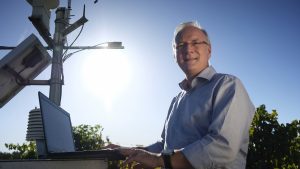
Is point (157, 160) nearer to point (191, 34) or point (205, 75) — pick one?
point (205, 75)

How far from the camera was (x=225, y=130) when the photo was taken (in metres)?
1.69

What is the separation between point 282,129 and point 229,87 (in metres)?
6.94

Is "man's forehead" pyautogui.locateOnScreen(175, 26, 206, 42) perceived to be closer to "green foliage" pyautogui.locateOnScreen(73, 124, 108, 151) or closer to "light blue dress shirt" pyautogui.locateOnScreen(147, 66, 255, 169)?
"light blue dress shirt" pyautogui.locateOnScreen(147, 66, 255, 169)

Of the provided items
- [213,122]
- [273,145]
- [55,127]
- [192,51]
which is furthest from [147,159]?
[273,145]

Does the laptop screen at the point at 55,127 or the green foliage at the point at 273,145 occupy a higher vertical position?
the laptop screen at the point at 55,127

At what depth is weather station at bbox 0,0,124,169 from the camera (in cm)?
235

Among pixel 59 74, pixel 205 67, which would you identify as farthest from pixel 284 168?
pixel 205 67

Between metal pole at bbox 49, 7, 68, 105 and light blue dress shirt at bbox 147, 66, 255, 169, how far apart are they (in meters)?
3.55

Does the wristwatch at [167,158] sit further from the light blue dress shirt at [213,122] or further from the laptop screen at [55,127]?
the laptop screen at [55,127]

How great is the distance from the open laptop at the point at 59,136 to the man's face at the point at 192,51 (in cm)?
84

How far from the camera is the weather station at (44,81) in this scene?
7.70 ft

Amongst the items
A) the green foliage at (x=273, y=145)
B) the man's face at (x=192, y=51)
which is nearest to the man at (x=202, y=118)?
the man's face at (x=192, y=51)

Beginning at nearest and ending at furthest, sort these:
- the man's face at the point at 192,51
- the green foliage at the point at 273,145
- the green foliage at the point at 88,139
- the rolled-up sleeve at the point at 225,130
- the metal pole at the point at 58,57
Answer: the rolled-up sleeve at the point at 225,130 → the man's face at the point at 192,51 → the metal pole at the point at 58,57 → the green foliage at the point at 273,145 → the green foliage at the point at 88,139

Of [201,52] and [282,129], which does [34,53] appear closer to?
[201,52]
